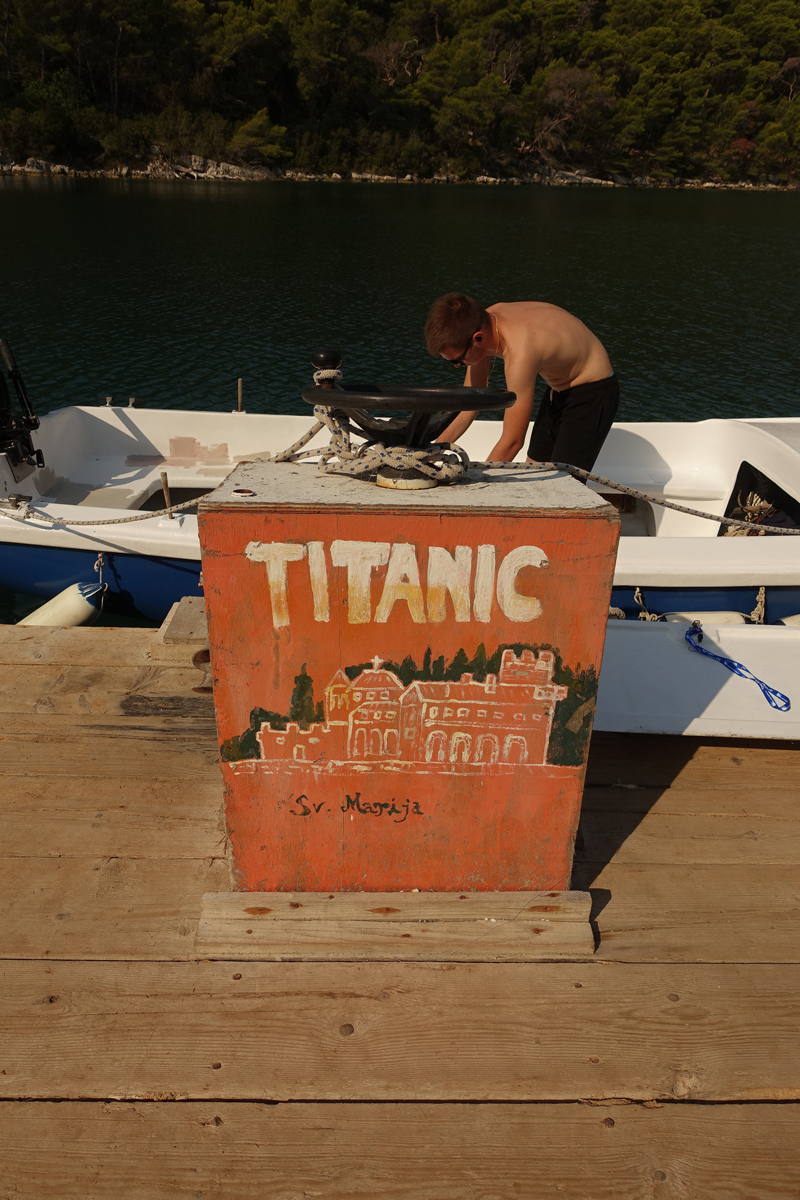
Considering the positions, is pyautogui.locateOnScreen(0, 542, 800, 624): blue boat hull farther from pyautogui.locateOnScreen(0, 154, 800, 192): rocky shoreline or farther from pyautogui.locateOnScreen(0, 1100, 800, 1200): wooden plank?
pyautogui.locateOnScreen(0, 154, 800, 192): rocky shoreline

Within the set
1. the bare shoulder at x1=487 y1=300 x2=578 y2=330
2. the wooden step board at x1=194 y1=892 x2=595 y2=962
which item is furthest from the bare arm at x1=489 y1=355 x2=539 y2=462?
the wooden step board at x1=194 y1=892 x2=595 y2=962

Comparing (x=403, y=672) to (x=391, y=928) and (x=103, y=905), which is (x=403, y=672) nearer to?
(x=391, y=928)

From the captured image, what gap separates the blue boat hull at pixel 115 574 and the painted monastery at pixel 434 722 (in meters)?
3.46

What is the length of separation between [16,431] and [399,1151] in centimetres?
549

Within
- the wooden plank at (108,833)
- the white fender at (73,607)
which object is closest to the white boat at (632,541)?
the white fender at (73,607)

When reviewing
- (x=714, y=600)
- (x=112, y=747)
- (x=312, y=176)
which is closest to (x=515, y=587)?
(x=112, y=747)

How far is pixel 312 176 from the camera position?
57562 millimetres

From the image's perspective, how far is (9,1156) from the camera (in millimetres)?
1370

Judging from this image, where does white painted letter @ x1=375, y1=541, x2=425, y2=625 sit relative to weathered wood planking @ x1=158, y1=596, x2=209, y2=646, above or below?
above

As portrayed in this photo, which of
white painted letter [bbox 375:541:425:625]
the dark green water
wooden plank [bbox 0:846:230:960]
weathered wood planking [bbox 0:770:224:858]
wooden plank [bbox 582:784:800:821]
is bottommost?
the dark green water

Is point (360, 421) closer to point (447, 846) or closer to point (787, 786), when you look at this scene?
point (447, 846)

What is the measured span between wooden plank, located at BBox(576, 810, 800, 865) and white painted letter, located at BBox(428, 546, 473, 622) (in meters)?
0.95

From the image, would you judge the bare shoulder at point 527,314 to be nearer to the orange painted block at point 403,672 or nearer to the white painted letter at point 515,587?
the orange painted block at point 403,672

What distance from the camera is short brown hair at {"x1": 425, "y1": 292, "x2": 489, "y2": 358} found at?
295 cm
